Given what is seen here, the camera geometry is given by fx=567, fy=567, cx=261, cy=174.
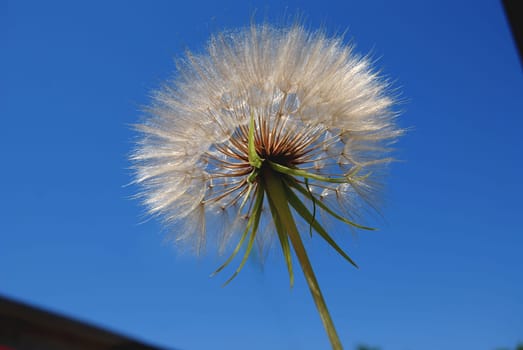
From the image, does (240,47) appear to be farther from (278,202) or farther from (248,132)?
(278,202)

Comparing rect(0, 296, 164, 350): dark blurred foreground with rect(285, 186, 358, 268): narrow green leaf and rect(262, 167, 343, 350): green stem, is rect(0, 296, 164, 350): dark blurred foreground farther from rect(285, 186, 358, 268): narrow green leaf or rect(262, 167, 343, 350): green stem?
rect(285, 186, 358, 268): narrow green leaf

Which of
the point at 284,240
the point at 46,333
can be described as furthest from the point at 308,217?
the point at 46,333

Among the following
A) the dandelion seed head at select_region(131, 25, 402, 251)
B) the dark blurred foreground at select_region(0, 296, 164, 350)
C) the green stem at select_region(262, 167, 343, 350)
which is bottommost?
the dark blurred foreground at select_region(0, 296, 164, 350)

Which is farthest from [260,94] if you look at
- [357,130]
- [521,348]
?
[521,348]

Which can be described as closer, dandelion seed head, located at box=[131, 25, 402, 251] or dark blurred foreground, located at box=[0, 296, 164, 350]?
dark blurred foreground, located at box=[0, 296, 164, 350]

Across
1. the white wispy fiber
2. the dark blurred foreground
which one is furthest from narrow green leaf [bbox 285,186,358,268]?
the dark blurred foreground

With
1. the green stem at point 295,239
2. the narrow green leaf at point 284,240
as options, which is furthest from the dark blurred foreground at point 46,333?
the narrow green leaf at point 284,240
